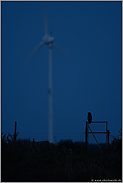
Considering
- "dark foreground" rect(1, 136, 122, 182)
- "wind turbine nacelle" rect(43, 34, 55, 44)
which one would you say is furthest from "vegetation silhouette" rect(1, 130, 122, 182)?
"wind turbine nacelle" rect(43, 34, 55, 44)

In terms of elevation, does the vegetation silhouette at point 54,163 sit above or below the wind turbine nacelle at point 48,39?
below

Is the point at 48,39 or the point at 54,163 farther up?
the point at 48,39

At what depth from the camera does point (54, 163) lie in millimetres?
15258

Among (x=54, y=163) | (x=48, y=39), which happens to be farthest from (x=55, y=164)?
(x=48, y=39)

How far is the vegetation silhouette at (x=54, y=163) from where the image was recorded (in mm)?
13180

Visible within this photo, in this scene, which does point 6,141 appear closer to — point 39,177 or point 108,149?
point 39,177

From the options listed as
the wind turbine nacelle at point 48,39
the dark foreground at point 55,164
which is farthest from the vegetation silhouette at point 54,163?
the wind turbine nacelle at point 48,39

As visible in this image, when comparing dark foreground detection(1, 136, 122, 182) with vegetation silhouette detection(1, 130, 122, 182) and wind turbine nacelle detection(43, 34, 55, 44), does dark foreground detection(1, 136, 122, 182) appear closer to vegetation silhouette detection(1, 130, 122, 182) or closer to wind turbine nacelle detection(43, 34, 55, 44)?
vegetation silhouette detection(1, 130, 122, 182)

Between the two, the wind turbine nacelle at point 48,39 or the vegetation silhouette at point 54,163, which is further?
the wind turbine nacelle at point 48,39

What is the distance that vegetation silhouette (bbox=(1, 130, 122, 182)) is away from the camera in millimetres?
13180

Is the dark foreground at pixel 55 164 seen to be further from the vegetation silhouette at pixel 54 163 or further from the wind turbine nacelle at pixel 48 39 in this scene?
the wind turbine nacelle at pixel 48 39

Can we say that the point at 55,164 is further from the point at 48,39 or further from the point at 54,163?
the point at 48,39

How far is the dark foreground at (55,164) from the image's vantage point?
43.1 feet

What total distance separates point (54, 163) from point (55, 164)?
0.50 feet
